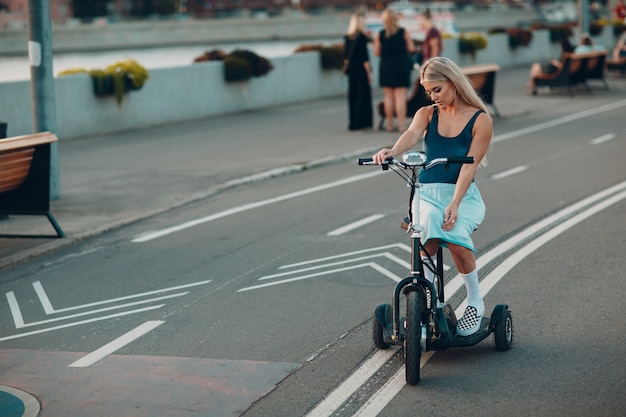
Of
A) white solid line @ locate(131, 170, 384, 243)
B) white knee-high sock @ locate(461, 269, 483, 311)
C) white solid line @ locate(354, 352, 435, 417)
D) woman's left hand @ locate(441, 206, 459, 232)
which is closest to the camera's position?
white solid line @ locate(354, 352, 435, 417)

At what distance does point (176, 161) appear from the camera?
1669 cm

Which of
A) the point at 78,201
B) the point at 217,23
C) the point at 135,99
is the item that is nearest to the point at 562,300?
the point at 78,201

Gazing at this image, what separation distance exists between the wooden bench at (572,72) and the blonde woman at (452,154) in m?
20.0

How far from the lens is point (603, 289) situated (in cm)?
849

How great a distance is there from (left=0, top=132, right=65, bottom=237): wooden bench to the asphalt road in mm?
559

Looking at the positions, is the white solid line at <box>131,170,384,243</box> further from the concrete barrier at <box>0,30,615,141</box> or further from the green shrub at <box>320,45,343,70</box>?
the green shrub at <box>320,45,343,70</box>

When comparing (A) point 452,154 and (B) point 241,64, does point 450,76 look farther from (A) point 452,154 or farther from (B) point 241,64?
(B) point 241,64

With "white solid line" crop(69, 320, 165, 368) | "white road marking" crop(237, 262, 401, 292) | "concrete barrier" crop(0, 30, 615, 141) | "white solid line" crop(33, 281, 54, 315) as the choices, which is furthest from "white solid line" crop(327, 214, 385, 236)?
"concrete barrier" crop(0, 30, 615, 141)

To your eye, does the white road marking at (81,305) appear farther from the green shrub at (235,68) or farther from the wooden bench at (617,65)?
the wooden bench at (617,65)

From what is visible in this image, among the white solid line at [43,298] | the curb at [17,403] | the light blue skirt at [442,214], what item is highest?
the light blue skirt at [442,214]

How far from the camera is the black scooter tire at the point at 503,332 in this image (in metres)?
6.83

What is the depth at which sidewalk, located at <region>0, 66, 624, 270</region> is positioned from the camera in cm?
1209

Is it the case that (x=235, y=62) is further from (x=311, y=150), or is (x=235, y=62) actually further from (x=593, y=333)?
(x=593, y=333)

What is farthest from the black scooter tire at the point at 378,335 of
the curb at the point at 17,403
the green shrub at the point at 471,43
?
the green shrub at the point at 471,43
